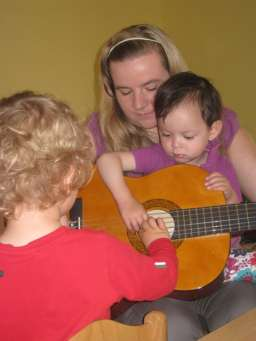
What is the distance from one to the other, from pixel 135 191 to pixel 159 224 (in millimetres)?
323

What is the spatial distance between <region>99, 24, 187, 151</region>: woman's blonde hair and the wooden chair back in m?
0.94

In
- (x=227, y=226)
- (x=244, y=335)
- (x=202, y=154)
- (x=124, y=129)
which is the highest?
(x=124, y=129)

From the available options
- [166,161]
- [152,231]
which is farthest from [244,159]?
[152,231]

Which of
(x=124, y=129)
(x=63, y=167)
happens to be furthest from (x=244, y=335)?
(x=124, y=129)

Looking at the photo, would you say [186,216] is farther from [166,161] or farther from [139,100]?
[139,100]

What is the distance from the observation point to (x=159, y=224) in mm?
1234

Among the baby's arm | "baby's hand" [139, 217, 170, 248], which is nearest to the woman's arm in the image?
the baby's arm

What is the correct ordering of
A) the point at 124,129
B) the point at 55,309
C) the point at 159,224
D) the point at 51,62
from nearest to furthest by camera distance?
1. the point at 55,309
2. the point at 159,224
3. the point at 124,129
4. the point at 51,62

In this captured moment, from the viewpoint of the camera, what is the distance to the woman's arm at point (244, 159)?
158 centimetres

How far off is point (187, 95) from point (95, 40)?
119 centimetres

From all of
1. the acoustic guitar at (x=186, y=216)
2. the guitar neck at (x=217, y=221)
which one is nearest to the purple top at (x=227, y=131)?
the acoustic guitar at (x=186, y=216)

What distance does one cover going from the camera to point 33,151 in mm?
940

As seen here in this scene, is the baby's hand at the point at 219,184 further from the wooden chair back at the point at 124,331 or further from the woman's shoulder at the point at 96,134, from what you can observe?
the wooden chair back at the point at 124,331

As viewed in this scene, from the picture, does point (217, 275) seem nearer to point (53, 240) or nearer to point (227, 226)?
point (227, 226)
